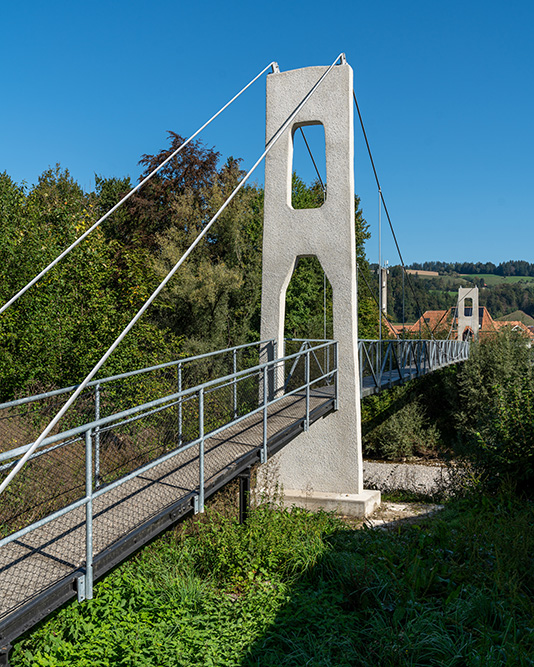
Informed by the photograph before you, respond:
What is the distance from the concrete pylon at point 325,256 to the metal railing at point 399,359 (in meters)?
1.16

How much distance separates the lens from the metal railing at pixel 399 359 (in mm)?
10953

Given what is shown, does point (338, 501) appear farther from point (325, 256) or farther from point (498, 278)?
point (498, 278)

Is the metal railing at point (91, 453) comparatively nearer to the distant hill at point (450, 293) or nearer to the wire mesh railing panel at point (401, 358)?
the wire mesh railing panel at point (401, 358)

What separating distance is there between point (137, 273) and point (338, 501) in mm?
6545

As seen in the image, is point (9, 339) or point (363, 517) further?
point (9, 339)

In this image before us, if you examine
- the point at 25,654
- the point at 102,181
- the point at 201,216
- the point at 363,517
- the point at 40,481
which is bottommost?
the point at 363,517

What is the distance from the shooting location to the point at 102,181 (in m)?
24.2

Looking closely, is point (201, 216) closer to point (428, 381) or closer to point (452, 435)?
point (428, 381)

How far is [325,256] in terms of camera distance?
355 inches

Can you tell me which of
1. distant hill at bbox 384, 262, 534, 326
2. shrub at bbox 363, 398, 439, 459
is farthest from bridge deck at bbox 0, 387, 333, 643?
distant hill at bbox 384, 262, 534, 326

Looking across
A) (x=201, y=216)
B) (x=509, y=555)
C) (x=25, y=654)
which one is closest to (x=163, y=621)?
(x=25, y=654)

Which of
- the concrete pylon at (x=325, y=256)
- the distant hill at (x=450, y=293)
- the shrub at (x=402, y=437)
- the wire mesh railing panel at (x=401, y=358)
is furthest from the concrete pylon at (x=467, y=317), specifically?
the concrete pylon at (x=325, y=256)

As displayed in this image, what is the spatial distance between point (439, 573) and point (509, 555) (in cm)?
71

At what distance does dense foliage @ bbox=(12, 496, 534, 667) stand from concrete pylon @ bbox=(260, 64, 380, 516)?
2.37 meters
